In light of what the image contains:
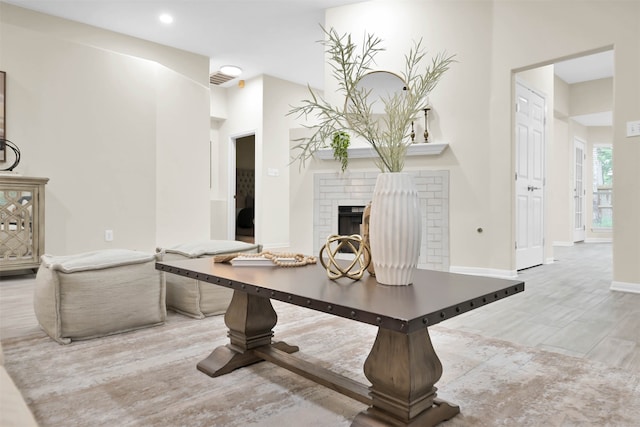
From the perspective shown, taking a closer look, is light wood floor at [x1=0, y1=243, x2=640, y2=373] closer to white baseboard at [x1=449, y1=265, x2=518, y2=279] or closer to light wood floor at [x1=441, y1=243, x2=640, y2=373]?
light wood floor at [x1=441, y1=243, x2=640, y2=373]

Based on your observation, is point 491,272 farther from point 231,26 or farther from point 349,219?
point 231,26

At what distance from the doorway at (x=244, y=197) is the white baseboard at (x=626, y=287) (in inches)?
215

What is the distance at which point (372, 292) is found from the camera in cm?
121

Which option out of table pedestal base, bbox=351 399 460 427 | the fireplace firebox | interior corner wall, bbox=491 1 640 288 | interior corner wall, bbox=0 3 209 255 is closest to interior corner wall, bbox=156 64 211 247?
interior corner wall, bbox=0 3 209 255

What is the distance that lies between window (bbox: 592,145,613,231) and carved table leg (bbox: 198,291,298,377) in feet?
30.3

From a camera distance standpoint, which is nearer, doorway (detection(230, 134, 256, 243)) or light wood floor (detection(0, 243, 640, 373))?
light wood floor (detection(0, 243, 640, 373))

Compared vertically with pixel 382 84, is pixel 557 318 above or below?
below

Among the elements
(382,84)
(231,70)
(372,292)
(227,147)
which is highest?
Answer: (231,70)

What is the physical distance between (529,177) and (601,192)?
18.2 ft

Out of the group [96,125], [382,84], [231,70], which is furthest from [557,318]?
[231,70]

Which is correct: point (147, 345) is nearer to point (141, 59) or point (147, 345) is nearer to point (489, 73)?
point (489, 73)

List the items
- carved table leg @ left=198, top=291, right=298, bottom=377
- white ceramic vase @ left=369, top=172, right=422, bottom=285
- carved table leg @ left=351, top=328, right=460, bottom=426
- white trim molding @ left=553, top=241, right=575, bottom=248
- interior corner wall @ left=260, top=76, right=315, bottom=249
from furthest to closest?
1. white trim molding @ left=553, top=241, right=575, bottom=248
2. interior corner wall @ left=260, top=76, right=315, bottom=249
3. carved table leg @ left=198, top=291, right=298, bottom=377
4. white ceramic vase @ left=369, top=172, right=422, bottom=285
5. carved table leg @ left=351, top=328, right=460, bottom=426

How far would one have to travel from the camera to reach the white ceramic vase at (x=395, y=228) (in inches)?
50.2

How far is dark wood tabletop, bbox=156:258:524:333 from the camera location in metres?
0.97
